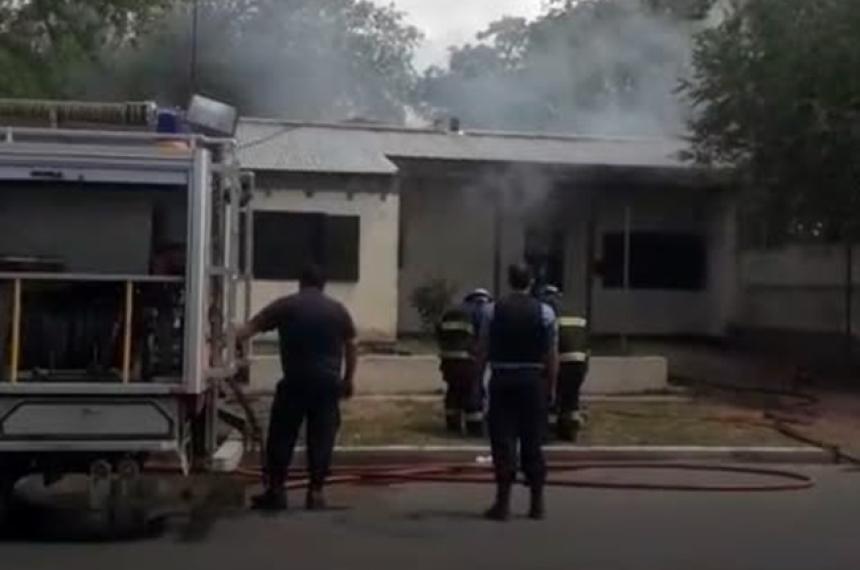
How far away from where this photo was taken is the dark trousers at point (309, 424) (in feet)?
40.7

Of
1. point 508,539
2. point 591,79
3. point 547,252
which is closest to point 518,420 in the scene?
point 508,539

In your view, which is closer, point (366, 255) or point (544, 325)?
point (544, 325)

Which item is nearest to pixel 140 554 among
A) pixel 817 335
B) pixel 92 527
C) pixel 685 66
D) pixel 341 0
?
pixel 92 527

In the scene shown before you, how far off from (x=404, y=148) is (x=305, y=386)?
53.1 feet

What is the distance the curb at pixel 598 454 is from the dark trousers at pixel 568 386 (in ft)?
1.54

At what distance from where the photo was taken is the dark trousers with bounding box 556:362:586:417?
16172 millimetres

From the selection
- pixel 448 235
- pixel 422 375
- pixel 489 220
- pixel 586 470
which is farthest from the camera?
pixel 489 220

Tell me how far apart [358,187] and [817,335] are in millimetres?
7343

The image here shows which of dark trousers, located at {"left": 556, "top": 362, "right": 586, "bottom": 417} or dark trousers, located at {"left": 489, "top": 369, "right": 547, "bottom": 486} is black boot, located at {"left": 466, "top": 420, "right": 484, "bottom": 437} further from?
dark trousers, located at {"left": 489, "top": 369, "right": 547, "bottom": 486}

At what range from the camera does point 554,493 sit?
1395 centimetres

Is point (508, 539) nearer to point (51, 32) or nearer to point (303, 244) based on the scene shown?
point (303, 244)

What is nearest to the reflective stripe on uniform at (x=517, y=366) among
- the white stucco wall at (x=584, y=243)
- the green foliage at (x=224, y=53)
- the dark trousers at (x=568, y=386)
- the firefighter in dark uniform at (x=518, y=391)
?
the firefighter in dark uniform at (x=518, y=391)

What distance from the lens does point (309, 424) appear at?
41.2 feet

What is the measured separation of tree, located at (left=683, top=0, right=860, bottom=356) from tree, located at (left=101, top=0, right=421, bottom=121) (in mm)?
13410
